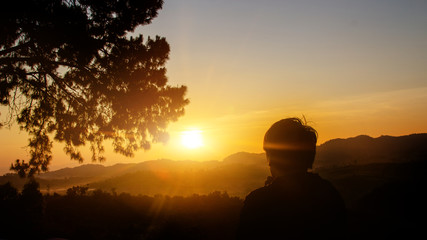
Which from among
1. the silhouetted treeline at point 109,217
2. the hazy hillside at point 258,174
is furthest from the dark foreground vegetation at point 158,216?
the hazy hillside at point 258,174

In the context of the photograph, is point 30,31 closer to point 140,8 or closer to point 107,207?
point 140,8

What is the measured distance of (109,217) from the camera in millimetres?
10664

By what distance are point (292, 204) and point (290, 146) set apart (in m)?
0.43

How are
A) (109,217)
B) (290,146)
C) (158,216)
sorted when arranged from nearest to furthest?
(290,146) → (109,217) → (158,216)

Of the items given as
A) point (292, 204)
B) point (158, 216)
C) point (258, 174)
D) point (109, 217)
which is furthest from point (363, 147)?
point (292, 204)

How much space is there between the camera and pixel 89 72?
11570mm

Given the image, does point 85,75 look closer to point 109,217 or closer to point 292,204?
point 109,217

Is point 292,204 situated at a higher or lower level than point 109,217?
higher

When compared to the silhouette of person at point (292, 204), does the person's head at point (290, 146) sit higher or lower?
higher

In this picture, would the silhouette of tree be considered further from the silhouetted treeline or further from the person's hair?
the person's hair

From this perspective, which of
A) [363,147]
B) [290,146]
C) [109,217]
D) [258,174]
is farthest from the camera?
[363,147]

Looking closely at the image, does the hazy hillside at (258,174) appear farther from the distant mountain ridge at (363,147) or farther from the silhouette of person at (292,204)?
the silhouette of person at (292,204)

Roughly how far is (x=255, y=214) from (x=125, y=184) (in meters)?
36.7

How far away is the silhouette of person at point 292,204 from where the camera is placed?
177 centimetres
